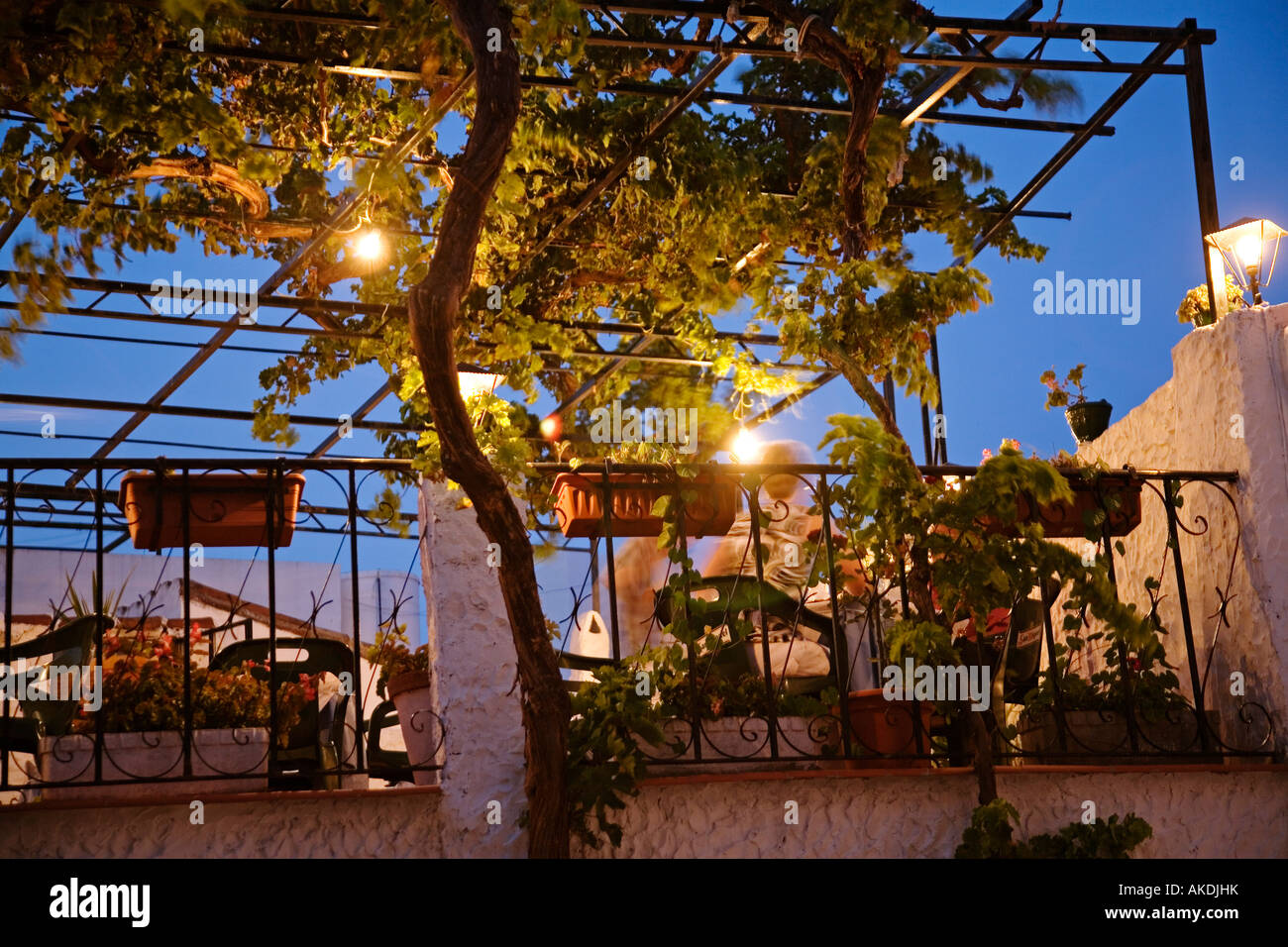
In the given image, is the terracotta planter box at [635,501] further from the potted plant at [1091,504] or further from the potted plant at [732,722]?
the potted plant at [1091,504]

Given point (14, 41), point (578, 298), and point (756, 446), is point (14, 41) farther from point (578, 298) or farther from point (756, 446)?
point (756, 446)

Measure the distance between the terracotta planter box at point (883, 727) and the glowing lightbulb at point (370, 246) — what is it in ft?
12.6

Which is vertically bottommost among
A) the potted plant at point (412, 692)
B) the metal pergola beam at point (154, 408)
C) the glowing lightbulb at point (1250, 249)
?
the potted plant at point (412, 692)

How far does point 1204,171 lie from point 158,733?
481 centimetres

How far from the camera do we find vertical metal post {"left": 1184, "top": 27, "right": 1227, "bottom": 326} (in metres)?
5.35

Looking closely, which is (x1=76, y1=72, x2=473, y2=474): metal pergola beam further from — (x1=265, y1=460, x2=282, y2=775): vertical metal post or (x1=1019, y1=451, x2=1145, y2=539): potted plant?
(x1=1019, y1=451, x2=1145, y2=539): potted plant

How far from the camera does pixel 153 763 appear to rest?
387cm

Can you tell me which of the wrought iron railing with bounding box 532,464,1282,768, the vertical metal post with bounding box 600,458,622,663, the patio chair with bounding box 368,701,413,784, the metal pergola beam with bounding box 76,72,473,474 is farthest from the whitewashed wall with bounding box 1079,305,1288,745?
the metal pergola beam with bounding box 76,72,473,474

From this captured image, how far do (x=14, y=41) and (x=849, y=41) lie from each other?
3240 millimetres

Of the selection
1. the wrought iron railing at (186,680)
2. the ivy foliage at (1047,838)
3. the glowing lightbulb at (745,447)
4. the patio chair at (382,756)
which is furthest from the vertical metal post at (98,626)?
the glowing lightbulb at (745,447)

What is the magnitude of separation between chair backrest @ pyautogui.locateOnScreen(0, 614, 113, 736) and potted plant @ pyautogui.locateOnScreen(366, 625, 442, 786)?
0.91 metres

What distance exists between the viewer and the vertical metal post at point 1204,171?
5352 millimetres
